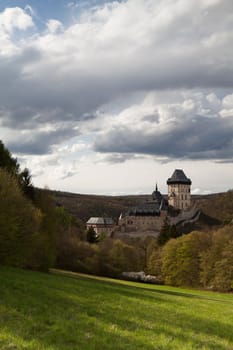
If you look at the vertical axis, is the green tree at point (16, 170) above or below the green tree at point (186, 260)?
above

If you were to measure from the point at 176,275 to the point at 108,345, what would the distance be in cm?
6005

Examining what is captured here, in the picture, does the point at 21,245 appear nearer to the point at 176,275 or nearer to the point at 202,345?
the point at 202,345

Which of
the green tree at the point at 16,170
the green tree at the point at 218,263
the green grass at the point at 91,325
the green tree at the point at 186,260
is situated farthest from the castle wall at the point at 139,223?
the green grass at the point at 91,325

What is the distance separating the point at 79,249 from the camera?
7100cm

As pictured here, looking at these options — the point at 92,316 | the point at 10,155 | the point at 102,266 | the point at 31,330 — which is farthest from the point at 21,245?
the point at 102,266

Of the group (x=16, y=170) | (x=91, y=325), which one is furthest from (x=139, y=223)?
(x=91, y=325)

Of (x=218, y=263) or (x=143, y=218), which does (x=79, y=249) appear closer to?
(x=218, y=263)

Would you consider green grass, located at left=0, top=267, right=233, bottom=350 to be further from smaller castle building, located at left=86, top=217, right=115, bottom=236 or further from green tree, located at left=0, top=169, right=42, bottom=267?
smaller castle building, located at left=86, top=217, right=115, bottom=236

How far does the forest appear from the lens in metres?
31.3

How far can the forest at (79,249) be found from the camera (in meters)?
31.3

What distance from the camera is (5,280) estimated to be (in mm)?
17766

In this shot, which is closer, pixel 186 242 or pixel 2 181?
pixel 2 181

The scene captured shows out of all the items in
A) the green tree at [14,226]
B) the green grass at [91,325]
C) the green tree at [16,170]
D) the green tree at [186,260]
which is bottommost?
the green tree at [186,260]

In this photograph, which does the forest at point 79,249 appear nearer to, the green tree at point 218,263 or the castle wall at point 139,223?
the green tree at point 218,263
